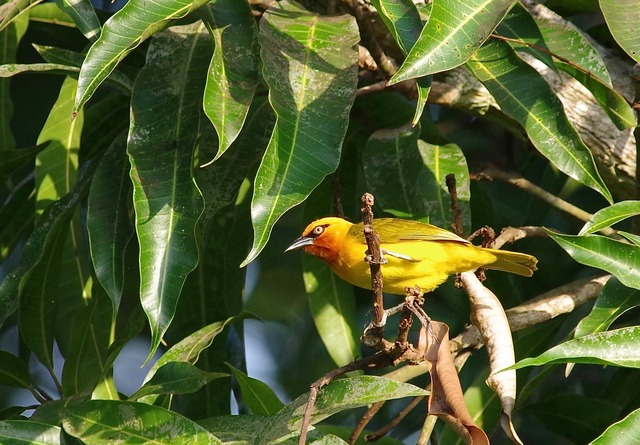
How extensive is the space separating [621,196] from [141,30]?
70.5 inches

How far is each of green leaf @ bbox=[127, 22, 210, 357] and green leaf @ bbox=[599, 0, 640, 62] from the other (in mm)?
1188

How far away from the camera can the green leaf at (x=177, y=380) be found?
99.0 inches

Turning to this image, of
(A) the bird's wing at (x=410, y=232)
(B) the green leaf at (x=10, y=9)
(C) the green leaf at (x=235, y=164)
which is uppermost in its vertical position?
(B) the green leaf at (x=10, y=9)

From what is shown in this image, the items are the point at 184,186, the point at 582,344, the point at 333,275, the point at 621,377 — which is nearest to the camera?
the point at 582,344

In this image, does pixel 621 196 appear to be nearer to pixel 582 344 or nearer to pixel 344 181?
pixel 344 181

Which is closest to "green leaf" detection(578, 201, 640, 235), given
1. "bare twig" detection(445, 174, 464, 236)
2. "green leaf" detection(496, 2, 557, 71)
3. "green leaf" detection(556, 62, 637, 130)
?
"green leaf" detection(556, 62, 637, 130)

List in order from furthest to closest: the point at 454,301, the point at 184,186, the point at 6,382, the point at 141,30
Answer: the point at 454,301 < the point at 6,382 < the point at 184,186 < the point at 141,30

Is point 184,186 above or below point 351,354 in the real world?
above

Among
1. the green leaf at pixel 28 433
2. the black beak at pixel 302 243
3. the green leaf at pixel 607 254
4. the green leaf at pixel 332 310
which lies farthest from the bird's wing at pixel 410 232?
the green leaf at pixel 28 433

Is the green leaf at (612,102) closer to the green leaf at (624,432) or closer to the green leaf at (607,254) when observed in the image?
the green leaf at (607,254)

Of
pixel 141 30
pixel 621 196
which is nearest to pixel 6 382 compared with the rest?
pixel 141 30

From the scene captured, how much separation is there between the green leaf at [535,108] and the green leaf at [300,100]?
39cm

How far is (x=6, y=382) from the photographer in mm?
3193

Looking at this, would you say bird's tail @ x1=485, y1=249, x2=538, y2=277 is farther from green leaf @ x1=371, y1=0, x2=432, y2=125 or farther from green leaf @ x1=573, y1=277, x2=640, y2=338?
green leaf @ x1=371, y1=0, x2=432, y2=125
